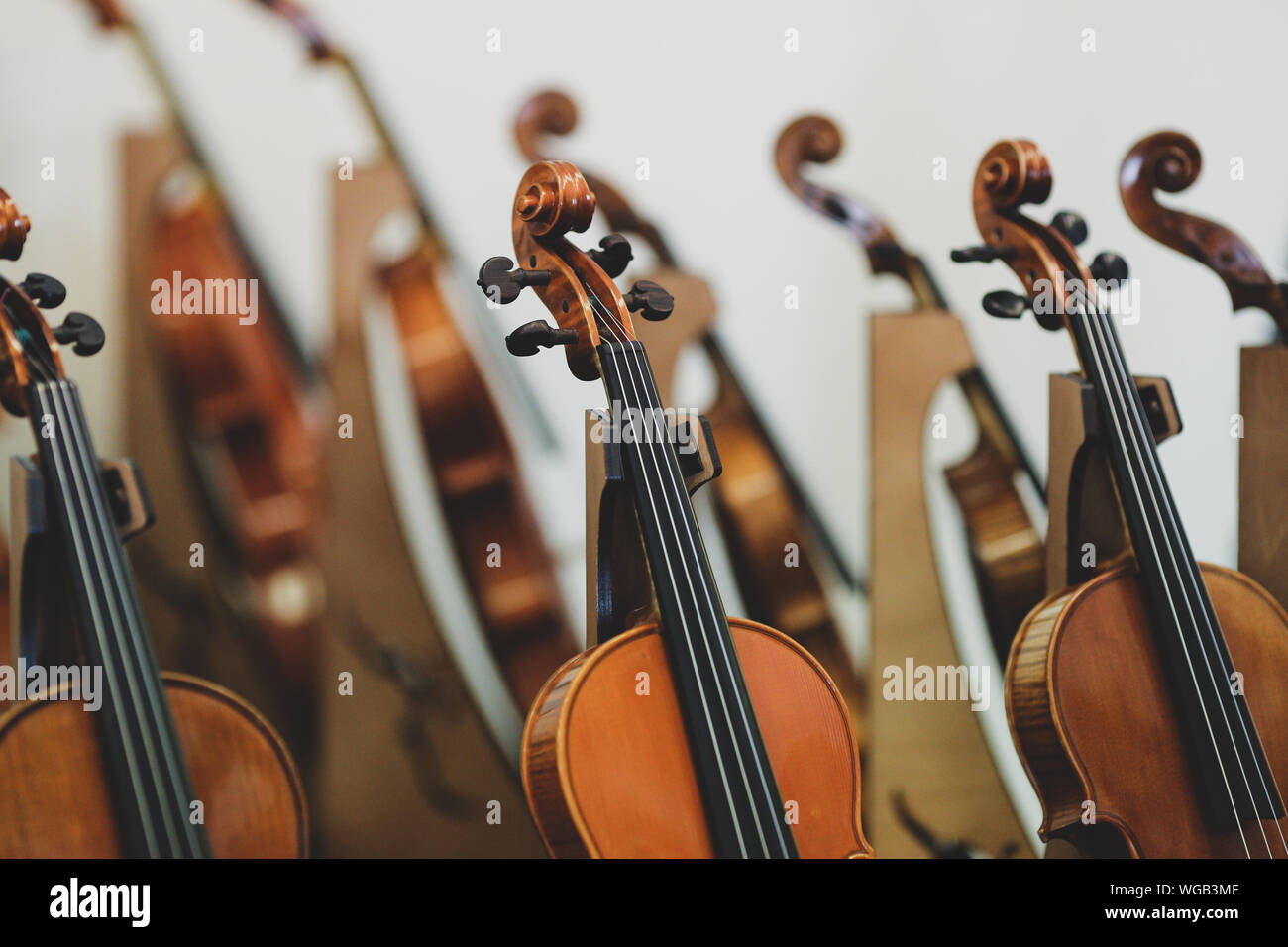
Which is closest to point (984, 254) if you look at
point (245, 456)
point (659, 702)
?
point (659, 702)

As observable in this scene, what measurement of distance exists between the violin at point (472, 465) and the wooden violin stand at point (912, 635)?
0.61 metres

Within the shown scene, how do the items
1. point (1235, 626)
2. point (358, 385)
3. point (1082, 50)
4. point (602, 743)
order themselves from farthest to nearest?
point (1082, 50) → point (358, 385) → point (1235, 626) → point (602, 743)

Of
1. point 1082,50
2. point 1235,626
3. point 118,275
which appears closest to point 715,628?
point 1235,626

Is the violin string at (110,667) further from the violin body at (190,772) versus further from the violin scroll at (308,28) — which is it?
the violin scroll at (308,28)

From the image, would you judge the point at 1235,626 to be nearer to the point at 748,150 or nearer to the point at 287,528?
the point at 748,150

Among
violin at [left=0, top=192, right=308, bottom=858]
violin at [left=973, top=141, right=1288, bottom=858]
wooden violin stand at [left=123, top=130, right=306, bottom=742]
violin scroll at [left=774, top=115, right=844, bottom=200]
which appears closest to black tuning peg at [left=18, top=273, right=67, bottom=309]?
violin at [left=0, top=192, right=308, bottom=858]

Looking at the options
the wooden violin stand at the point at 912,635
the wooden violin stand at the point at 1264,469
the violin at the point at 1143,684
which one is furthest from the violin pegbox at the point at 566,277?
the wooden violin stand at the point at 1264,469

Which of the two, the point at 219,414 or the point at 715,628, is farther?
the point at 219,414

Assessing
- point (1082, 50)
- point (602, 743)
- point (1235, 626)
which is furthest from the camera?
point (1082, 50)

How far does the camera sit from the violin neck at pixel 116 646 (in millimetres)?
1204

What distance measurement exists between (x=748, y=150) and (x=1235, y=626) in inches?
50.2

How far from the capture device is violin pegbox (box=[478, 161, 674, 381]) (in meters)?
1.30

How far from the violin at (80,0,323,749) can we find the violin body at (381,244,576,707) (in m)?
0.24

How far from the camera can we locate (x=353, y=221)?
6.57 feet
